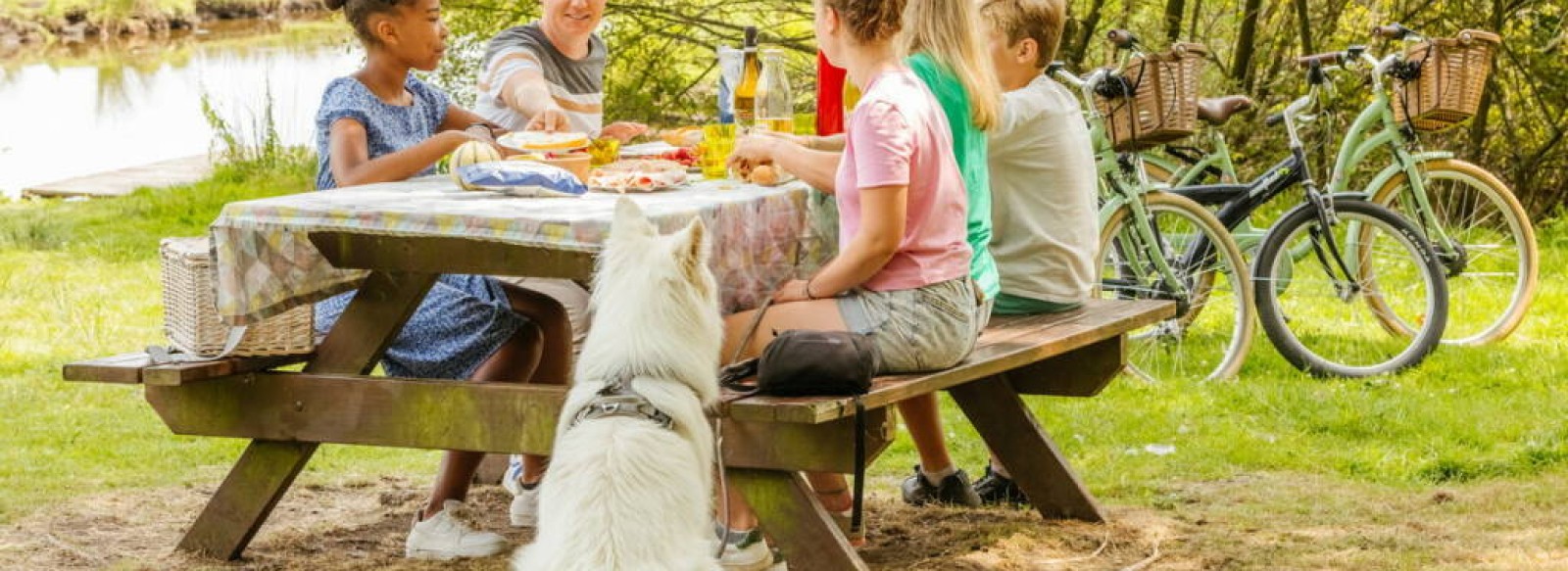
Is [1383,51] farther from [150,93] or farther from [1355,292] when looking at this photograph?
[150,93]

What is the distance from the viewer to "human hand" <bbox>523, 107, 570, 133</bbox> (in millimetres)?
4508

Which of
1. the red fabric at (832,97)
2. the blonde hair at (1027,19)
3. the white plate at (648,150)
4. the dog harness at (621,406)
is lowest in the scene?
the dog harness at (621,406)

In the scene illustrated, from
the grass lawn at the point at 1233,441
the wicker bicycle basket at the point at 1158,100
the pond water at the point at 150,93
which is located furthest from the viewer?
the pond water at the point at 150,93

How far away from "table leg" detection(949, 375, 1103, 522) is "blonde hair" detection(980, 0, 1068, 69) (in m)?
0.91

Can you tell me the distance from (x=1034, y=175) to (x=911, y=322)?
1079 mm

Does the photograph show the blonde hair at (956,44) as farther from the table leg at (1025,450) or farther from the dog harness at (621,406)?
the dog harness at (621,406)

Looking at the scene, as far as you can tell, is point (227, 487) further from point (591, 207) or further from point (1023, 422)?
point (1023, 422)

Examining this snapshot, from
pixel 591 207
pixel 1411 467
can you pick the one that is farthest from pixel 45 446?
pixel 1411 467

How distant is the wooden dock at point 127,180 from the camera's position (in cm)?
1253

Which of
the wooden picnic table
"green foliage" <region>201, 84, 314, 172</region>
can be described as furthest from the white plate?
"green foliage" <region>201, 84, 314, 172</region>

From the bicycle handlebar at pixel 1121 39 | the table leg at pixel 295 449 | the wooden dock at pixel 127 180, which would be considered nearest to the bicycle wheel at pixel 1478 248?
the bicycle handlebar at pixel 1121 39

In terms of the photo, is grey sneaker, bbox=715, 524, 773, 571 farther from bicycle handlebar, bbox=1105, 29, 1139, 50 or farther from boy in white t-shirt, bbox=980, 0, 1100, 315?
bicycle handlebar, bbox=1105, 29, 1139, 50

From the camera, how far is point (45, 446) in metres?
5.83

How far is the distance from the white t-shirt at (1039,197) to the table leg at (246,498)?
187cm
